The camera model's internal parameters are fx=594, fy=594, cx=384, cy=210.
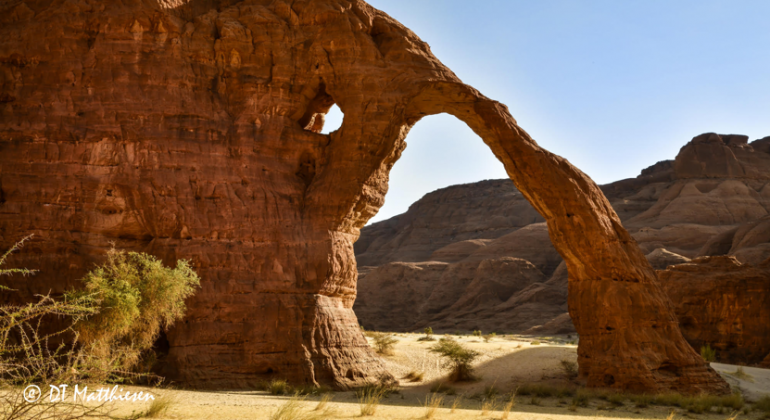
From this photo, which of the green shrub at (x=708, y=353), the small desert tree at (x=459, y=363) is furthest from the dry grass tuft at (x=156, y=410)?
the green shrub at (x=708, y=353)

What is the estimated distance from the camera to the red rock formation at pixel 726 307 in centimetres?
2370

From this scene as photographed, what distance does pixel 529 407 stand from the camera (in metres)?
13.8

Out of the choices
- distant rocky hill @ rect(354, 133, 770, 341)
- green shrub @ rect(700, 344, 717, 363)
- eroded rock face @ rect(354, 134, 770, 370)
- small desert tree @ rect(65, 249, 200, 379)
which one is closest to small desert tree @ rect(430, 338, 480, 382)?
small desert tree @ rect(65, 249, 200, 379)

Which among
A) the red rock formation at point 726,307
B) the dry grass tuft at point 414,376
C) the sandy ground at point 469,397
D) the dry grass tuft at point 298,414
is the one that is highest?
the red rock formation at point 726,307

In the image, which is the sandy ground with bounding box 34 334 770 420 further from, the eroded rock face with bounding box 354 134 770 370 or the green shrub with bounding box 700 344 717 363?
the eroded rock face with bounding box 354 134 770 370

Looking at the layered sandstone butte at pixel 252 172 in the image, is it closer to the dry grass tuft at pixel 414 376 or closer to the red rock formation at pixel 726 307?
the dry grass tuft at pixel 414 376

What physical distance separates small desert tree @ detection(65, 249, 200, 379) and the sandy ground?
1848 millimetres

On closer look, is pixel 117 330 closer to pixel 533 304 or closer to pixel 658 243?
pixel 533 304

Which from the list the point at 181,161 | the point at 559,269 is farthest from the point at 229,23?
the point at 559,269

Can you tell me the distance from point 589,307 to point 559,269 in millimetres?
29506

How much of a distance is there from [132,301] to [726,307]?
74.2 feet

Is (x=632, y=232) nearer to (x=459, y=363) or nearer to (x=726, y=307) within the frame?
(x=726, y=307)

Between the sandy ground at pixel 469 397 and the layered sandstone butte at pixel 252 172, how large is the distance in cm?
189

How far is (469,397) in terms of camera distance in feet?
51.5
